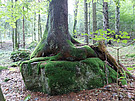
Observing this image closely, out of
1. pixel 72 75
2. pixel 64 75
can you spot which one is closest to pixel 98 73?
pixel 72 75

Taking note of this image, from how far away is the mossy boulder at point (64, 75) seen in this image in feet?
11.1

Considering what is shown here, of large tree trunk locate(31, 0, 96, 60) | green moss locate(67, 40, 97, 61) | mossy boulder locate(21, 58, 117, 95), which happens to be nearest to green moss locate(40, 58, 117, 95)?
mossy boulder locate(21, 58, 117, 95)

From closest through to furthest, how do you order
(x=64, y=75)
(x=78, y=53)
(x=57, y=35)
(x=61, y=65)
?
(x=64, y=75) → (x=61, y=65) → (x=78, y=53) → (x=57, y=35)

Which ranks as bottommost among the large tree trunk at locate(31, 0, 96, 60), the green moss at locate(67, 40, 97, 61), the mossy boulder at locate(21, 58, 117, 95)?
the mossy boulder at locate(21, 58, 117, 95)

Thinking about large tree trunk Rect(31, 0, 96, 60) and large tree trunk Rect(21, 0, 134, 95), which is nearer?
large tree trunk Rect(21, 0, 134, 95)

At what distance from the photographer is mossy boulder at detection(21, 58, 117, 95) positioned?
339 centimetres

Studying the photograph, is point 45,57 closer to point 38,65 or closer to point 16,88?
→ point 38,65

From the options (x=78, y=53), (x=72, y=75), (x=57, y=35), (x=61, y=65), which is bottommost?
(x=72, y=75)

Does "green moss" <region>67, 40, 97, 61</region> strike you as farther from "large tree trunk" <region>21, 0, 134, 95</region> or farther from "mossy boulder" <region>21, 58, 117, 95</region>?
"mossy boulder" <region>21, 58, 117, 95</region>

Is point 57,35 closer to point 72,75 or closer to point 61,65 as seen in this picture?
point 61,65

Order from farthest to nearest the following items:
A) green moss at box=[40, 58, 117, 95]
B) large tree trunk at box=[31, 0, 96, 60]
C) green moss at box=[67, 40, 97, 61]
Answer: large tree trunk at box=[31, 0, 96, 60] → green moss at box=[67, 40, 97, 61] → green moss at box=[40, 58, 117, 95]

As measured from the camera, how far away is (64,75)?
349 centimetres

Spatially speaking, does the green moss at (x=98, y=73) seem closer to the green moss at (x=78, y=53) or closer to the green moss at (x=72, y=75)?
the green moss at (x=72, y=75)

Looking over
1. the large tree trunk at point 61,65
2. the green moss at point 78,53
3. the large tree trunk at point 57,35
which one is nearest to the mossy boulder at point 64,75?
the large tree trunk at point 61,65
